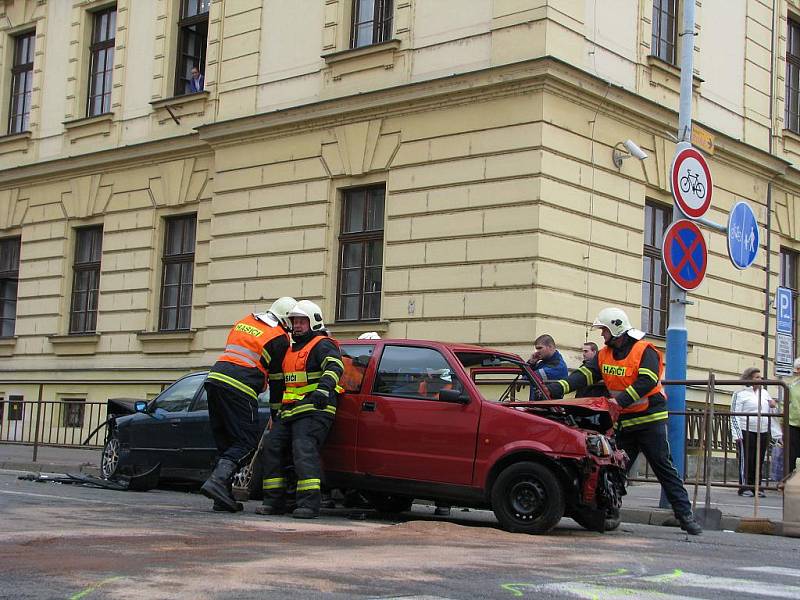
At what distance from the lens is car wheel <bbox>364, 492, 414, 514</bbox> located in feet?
37.8

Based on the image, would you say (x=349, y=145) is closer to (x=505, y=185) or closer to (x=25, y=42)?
(x=505, y=185)

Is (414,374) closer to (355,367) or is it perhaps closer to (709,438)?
(355,367)

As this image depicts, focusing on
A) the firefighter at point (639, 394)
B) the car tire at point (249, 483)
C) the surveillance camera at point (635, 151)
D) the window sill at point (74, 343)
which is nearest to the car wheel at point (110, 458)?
the car tire at point (249, 483)

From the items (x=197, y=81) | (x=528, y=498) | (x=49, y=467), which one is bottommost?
(x=49, y=467)

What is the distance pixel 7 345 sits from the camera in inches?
1008

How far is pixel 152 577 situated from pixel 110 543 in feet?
5.19

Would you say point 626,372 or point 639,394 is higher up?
point 626,372

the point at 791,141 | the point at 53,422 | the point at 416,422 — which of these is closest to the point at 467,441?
the point at 416,422

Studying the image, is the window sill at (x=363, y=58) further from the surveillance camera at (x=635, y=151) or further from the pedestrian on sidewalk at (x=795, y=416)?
the pedestrian on sidewalk at (x=795, y=416)

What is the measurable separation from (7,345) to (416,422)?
17223 millimetres

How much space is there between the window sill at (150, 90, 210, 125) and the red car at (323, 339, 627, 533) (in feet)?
39.5

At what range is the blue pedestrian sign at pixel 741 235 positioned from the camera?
13.4 metres

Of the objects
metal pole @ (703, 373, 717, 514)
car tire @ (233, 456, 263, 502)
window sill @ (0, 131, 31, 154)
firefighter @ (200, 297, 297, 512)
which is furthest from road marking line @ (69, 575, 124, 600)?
window sill @ (0, 131, 31, 154)

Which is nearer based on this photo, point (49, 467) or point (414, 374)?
point (414, 374)
